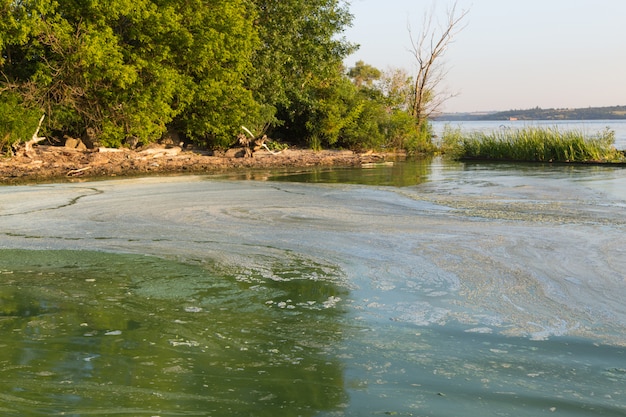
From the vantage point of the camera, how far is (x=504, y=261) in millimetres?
6957

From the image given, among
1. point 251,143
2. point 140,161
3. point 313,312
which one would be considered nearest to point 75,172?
point 140,161

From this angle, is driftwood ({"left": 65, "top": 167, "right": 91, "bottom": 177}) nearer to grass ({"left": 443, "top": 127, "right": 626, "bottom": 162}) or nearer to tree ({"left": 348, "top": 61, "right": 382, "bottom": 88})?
grass ({"left": 443, "top": 127, "right": 626, "bottom": 162})

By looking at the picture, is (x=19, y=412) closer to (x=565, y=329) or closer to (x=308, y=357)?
(x=308, y=357)

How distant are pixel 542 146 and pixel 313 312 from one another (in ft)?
69.2

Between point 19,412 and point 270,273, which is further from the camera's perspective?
point 270,273

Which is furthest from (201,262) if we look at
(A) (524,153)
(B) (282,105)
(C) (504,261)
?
(B) (282,105)

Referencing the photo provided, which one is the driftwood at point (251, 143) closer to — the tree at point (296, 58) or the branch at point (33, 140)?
the tree at point (296, 58)

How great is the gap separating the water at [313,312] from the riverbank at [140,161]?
951 cm

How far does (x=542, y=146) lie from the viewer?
24.6m

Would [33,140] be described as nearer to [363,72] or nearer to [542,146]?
[542,146]

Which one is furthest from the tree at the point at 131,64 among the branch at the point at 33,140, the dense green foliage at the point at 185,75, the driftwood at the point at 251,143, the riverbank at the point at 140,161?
the driftwood at the point at 251,143

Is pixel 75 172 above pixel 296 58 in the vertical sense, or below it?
below

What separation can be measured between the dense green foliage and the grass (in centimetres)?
590

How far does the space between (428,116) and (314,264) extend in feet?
105
